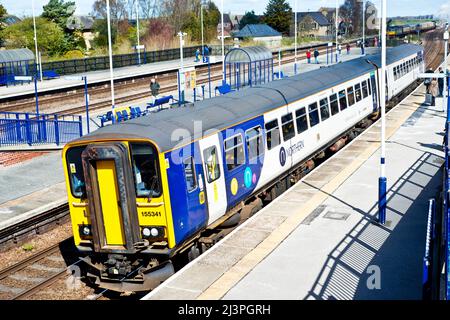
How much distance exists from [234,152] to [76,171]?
12.5ft

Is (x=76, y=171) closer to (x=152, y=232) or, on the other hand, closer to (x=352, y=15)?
(x=152, y=232)

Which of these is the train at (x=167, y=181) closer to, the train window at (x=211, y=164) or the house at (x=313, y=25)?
the train window at (x=211, y=164)

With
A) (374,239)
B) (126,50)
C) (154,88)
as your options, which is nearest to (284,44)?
(126,50)

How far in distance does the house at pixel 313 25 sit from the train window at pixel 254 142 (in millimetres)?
102751

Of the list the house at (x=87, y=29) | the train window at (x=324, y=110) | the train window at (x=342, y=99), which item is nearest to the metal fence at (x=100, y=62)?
the house at (x=87, y=29)

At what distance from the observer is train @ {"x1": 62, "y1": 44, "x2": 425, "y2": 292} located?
10.8 m

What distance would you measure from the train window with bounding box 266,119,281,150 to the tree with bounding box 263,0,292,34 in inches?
3509

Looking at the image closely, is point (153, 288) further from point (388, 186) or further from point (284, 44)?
point (284, 44)

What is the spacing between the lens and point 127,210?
10758 millimetres

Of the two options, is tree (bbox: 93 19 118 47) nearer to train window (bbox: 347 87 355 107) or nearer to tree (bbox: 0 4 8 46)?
tree (bbox: 0 4 8 46)

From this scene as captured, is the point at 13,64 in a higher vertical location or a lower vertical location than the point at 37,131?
higher

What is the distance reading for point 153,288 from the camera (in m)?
11.2

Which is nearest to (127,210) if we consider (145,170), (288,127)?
(145,170)

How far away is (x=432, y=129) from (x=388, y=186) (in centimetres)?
1008
